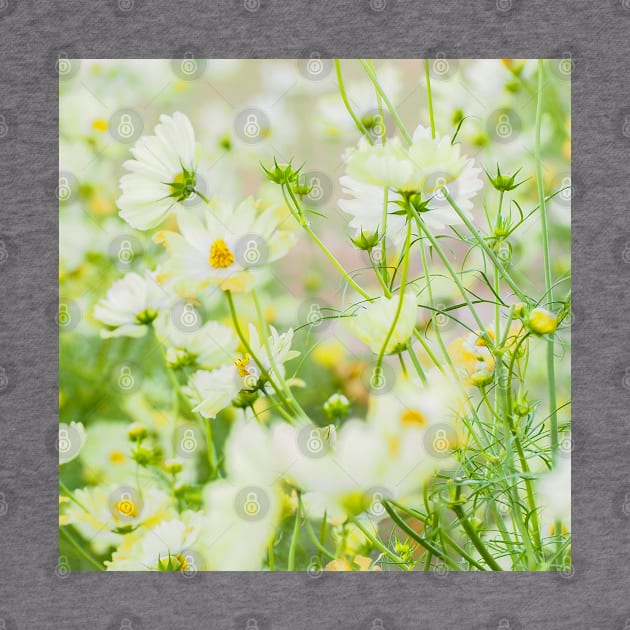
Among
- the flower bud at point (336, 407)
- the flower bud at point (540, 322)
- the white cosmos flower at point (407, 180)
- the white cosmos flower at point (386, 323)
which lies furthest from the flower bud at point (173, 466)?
the flower bud at point (540, 322)

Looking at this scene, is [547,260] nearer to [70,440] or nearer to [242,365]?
[242,365]

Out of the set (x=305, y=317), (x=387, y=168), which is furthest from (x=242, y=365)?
(x=387, y=168)

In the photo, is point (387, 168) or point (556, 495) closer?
point (387, 168)

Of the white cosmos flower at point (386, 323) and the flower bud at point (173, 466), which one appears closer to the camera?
the white cosmos flower at point (386, 323)

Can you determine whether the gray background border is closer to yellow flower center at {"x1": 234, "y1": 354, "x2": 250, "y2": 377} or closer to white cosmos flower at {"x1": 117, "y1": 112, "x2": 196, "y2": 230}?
white cosmos flower at {"x1": 117, "y1": 112, "x2": 196, "y2": 230}

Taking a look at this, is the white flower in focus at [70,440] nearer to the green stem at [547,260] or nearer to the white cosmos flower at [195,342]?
the white cosmos flower at [195,342]

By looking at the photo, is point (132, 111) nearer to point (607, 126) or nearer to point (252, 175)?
point (252, 175)

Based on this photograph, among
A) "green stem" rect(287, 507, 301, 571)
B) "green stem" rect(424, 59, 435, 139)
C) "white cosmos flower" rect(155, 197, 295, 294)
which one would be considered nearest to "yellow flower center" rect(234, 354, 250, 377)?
"white cosmos flower" rect(155, 197, 295, 294)

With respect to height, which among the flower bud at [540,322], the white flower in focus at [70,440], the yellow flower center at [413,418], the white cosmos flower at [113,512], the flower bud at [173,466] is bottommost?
the white cosmos flower at [113,512]
